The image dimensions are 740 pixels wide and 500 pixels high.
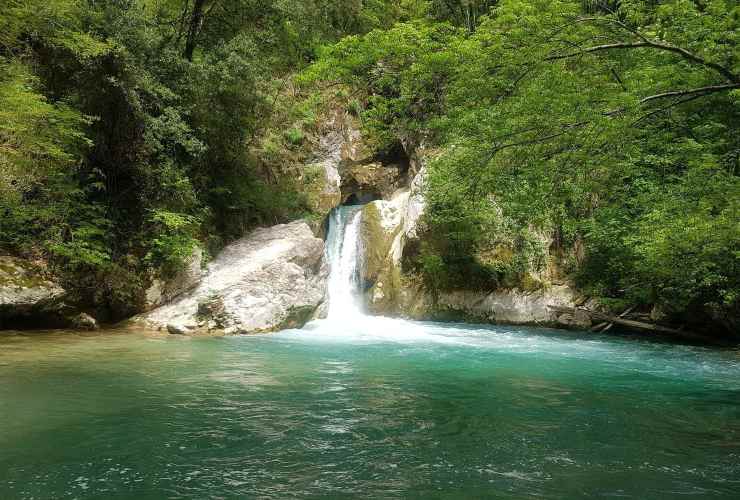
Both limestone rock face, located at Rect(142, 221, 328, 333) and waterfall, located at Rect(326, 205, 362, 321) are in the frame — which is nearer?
limestone rock face, located at Rect(142, 221, 328, 333)

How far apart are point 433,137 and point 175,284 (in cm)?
1241

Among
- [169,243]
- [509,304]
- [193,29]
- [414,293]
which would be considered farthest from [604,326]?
[193,29]

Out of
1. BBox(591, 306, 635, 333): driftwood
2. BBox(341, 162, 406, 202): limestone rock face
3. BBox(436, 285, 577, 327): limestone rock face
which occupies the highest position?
BBox(341, 162, 406, 202): limestone rock face

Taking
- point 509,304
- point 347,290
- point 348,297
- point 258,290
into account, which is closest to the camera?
point 258,290

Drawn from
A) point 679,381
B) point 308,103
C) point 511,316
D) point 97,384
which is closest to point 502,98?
point 679,381

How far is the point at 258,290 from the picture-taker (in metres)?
14.0

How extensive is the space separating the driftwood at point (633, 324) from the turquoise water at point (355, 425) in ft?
10.5

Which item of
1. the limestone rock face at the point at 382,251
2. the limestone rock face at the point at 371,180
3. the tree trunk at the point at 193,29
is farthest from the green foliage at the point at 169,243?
the limestone rock face at the point at 371,180

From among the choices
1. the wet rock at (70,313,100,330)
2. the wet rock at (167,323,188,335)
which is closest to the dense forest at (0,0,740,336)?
the wet rock at (70,313,100,330)

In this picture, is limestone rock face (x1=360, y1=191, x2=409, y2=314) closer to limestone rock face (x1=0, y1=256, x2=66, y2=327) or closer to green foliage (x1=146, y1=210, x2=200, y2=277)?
green foliage (x1=146, y1=210, x2=200, y2=277)

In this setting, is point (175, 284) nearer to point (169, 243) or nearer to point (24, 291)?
point (169, 243)

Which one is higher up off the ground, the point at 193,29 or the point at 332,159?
the point at 193,29

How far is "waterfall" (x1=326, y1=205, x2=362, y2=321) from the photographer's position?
61.4 feet

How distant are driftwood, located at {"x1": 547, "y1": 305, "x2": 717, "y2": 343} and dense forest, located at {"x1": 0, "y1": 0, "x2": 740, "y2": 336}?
19.5 inches
